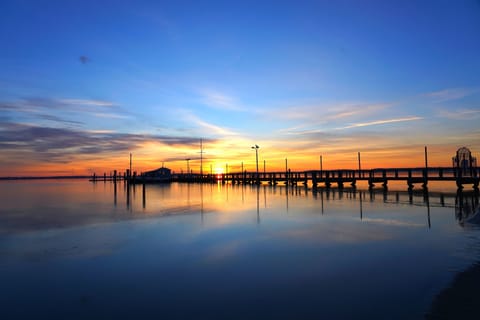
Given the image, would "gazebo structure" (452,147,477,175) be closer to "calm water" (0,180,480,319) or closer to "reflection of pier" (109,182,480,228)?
"reflection of pier" (109,182,480,228)

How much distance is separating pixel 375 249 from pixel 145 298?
6.38 m

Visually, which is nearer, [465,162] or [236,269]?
[236,269]

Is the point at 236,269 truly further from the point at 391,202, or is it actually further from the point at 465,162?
the point at 465,162

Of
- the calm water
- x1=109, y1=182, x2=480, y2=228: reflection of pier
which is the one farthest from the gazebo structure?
the calm water

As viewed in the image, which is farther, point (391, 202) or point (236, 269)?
point (391, 202)

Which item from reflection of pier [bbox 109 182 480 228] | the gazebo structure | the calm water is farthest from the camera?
the gazebo structure

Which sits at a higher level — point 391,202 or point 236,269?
point 236,269

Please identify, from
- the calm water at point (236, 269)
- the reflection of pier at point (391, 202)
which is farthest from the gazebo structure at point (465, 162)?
the calm water at point (236, 269)

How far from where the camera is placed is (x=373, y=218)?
49.2 feet

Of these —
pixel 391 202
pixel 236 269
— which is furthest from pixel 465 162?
pixel 236 269

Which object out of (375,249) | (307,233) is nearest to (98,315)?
(375,249)

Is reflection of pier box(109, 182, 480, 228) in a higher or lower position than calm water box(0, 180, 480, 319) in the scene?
lower

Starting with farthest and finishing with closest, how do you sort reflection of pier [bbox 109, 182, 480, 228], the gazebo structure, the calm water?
the gazebo structure → reflection of pier [bbox 109, 182, 480, 228] → the calm water

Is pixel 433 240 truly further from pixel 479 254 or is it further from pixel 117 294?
pixel 117 294
